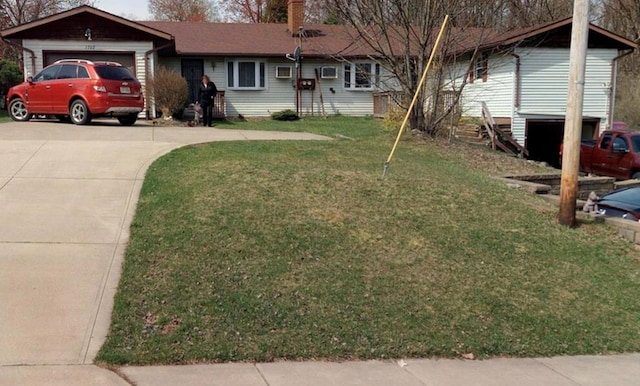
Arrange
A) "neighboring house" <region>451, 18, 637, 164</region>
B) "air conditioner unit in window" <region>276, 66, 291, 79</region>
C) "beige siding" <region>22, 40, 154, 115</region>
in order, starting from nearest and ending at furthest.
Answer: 1. "beige siding" <region>22, 40, 154, 115</region>
2. "neighboring house" <region>451, 18, 637, 164</region>
3. "air conditioner unit in window" <region>276, 66, 291, 79</region>

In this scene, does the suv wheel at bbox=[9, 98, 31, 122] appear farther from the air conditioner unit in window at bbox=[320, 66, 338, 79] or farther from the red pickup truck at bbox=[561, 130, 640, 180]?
the red pickup truck at bbox=[561, 130, 640, 180]

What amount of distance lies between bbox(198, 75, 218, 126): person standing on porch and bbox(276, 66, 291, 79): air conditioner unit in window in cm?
758

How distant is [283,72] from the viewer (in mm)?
27094

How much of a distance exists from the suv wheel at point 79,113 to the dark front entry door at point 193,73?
32.7ft

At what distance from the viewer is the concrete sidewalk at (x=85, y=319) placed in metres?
4.70

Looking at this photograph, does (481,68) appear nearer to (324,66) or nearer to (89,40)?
(324,66)

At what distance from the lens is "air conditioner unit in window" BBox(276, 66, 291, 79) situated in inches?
1064

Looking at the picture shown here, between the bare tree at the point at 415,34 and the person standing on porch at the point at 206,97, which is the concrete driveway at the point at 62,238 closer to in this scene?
the person standing on porch at the point at 206,97

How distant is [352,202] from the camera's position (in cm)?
852

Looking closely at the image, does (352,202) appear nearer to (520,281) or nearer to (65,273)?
(520,281)

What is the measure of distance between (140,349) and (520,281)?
13.6ft

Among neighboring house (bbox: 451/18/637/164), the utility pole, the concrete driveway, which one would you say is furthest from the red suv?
neighboring house (bbox: 451/18/637/164)

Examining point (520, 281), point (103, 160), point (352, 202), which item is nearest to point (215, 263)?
point (352, 202)

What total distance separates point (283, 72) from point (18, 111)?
1201 centimetres
